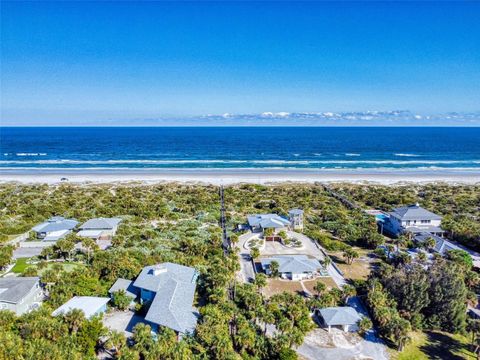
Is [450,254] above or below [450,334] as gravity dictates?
above

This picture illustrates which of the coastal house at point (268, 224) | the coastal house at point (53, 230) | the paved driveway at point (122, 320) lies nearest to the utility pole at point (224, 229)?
the coastal house at point (268, 224)

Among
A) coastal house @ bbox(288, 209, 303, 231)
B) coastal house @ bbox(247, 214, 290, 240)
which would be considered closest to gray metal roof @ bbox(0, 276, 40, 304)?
coastal house @ bbox(247, 214, 290, 240)

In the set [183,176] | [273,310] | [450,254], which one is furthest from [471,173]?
[273,310]

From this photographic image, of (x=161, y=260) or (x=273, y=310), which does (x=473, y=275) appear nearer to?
(x=273, y=310)

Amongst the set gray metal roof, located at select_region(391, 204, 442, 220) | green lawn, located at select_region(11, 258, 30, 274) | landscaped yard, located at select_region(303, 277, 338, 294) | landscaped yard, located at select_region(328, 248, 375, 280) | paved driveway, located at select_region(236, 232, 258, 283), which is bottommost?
landscaped yard, located at select_region(328, 248, 375, 280)

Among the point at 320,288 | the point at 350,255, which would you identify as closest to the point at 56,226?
the point at 320,288

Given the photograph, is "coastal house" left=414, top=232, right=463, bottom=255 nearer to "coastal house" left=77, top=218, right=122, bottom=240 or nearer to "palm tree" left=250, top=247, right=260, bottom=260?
"palm tree" left=250, top=247, right=260, bottom=260
